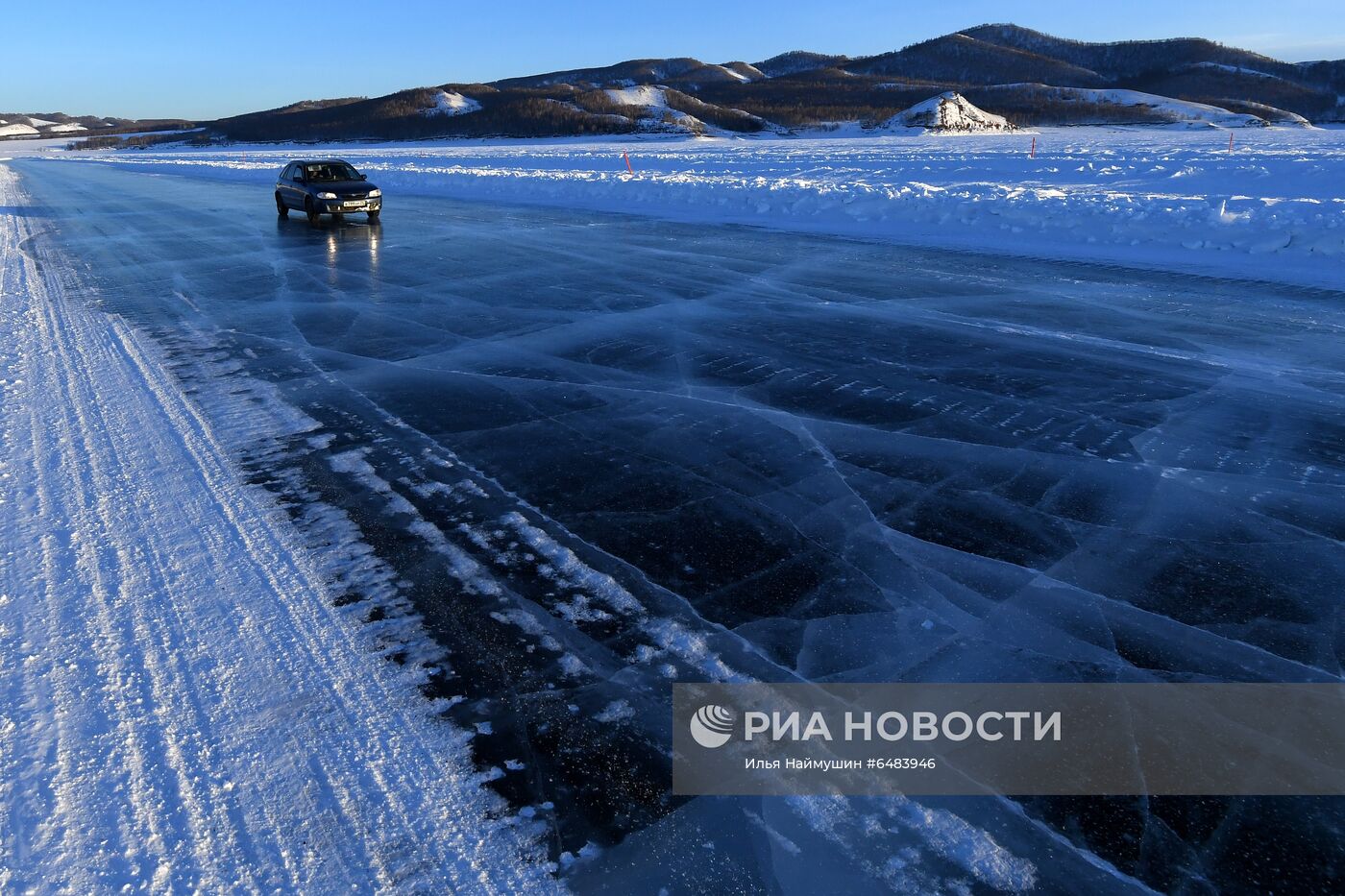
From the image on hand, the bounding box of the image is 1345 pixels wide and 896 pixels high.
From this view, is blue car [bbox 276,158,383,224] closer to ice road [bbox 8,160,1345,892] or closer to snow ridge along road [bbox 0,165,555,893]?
ice road [bbox 8,160,1345,892]

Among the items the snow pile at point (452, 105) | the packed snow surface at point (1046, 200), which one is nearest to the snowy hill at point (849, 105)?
the snow pile at point (452, 105)

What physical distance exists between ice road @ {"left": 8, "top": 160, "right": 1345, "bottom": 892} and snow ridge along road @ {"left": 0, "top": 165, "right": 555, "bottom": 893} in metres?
0.02

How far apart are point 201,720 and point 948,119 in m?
88.8

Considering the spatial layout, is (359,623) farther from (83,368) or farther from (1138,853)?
(83,368)

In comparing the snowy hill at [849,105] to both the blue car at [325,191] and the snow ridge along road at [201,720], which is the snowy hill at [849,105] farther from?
the snow ridge along road at [201,720]

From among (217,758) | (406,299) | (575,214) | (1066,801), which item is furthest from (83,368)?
(575,214)

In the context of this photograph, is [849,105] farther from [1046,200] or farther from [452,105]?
[1046,200]

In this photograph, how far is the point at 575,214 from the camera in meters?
21.5

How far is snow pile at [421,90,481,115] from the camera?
145 m

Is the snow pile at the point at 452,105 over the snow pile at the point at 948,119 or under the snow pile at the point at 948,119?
over

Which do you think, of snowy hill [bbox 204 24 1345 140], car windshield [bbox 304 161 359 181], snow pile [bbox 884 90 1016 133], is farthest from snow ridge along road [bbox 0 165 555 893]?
snowy hill [bbox 204 24 1345 140]

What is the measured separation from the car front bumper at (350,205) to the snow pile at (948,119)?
68.4 meters

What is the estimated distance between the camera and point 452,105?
489 ft

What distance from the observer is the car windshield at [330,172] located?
2022cm
